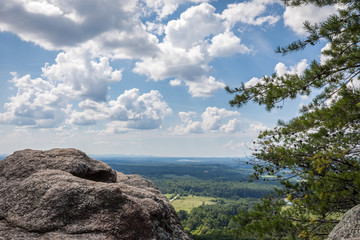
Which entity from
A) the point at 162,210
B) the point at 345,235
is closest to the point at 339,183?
the point at 345,235

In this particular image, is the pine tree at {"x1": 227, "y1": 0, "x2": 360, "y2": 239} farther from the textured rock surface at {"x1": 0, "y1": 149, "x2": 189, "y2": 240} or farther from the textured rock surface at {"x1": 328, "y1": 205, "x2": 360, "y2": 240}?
the textured rock surface at {"x1": 0, "y1": 149, "x2": 189, "y2": 240}

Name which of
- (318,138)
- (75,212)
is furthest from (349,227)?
(75,212)

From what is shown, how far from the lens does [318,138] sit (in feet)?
34.0

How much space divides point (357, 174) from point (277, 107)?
370 cm

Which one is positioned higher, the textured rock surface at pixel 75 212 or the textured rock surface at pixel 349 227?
the textured rock surface at pixel 75 212

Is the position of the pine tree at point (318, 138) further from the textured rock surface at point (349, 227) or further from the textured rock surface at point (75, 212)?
the textured rock surface at point (75, 212)

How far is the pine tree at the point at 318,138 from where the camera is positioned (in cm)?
873

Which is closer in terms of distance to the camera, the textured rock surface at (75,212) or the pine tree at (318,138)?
the textured rock surface at (75,212)

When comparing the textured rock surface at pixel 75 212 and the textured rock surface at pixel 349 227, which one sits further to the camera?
the textured rock surface at pixel 349 227

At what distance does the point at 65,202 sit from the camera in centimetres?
497

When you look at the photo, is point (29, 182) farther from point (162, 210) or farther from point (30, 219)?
point (162, 210)

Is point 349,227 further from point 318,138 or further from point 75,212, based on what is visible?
point 75,212

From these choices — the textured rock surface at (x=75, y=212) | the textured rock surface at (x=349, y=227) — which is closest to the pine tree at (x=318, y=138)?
the textured rock surface at (x=349, y=227)

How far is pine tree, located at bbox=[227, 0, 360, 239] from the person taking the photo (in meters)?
8.73
